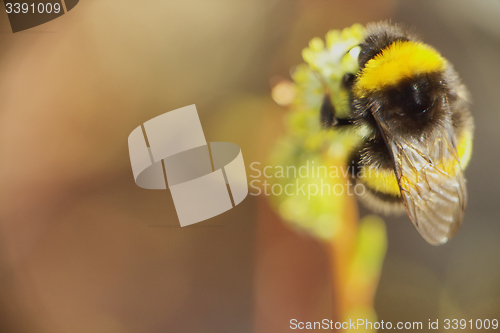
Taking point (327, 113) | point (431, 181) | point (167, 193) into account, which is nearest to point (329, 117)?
point (327, 113)

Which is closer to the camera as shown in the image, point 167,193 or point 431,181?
point 431,181

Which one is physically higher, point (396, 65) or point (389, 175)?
point (396, 65)

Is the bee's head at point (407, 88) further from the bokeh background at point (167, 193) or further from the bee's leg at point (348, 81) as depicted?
the bokeh background at point (167, 193)

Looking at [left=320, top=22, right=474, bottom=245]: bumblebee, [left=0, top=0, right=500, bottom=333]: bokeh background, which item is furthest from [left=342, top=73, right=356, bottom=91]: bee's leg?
[left=0, top=0, right=500, bottom=333]: bokeh background

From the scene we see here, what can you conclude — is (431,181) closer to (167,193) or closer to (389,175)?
(389,175)

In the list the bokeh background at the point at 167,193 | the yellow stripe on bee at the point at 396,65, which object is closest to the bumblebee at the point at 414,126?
the yellow stripe on bee at the point at 396,65

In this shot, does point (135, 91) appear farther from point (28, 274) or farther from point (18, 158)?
point (28, 274)

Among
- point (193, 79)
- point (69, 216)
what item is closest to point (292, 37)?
point (193, 79)
